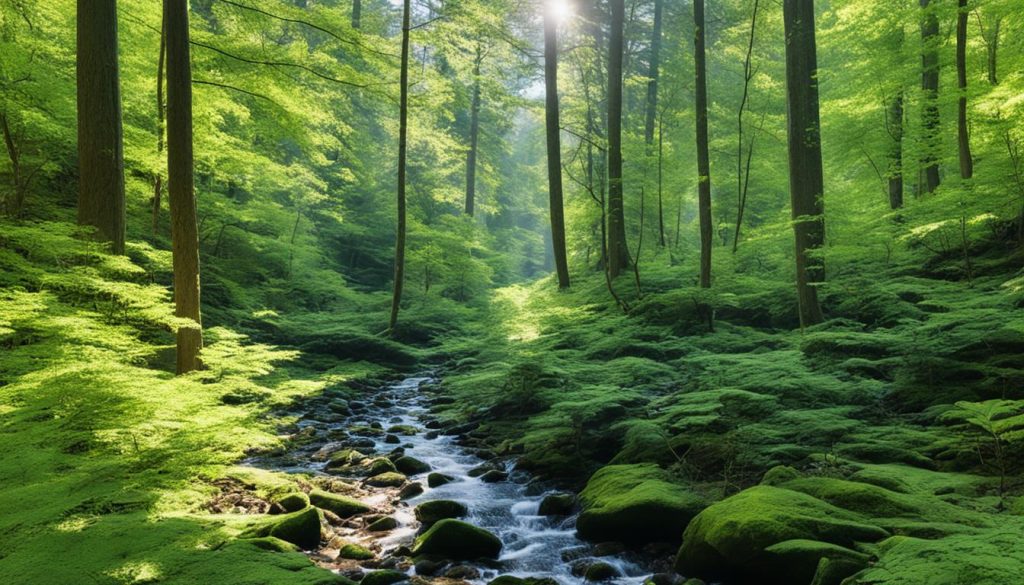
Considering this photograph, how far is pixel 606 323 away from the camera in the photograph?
1212cm

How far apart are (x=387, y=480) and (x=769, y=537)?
197 inches

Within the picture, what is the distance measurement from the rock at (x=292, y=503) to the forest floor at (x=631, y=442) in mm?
37

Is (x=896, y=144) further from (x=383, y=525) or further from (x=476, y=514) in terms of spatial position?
(x=383, y=525)

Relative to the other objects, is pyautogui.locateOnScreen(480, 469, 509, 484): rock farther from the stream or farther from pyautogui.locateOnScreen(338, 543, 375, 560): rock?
pyautogui.locateOnScreen(338, 543, 375, 560): rock

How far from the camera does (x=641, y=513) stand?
18.4 ft

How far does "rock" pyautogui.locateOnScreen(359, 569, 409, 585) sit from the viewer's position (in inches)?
195

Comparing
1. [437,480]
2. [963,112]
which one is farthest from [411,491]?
[963,112]

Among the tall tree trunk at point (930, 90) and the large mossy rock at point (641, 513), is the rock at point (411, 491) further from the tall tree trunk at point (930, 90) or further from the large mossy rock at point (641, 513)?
the tall tree trunk at point (930, 90)

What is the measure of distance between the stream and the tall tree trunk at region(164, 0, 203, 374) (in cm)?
221

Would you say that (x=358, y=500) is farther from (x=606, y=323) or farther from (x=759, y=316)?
(x=759, y=316)

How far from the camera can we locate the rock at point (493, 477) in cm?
779

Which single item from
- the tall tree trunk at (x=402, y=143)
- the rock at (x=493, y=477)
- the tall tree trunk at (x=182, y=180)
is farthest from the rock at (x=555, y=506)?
the tall tree trunk at (x=402, y=143)

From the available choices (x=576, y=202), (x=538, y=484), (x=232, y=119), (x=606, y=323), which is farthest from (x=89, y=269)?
(x=576, y=202)

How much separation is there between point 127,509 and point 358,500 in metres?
2.86
